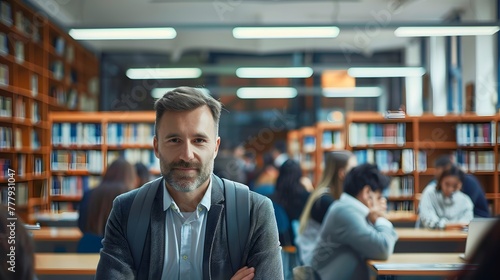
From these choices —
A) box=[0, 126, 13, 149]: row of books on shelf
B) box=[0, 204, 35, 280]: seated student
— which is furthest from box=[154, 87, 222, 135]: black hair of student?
box=[0, 126, 13, 149]: row of books on shelf

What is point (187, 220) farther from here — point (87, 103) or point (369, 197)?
point (87, 103)

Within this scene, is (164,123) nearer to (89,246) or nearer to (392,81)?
(89,246)

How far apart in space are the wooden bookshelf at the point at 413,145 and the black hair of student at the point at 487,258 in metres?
6.70

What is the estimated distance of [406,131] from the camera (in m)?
7.77

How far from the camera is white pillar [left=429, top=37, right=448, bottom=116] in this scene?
1029cm

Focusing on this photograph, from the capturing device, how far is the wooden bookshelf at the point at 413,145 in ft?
24.5

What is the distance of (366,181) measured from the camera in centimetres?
371

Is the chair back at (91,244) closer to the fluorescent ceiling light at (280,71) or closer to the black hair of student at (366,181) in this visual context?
the black hair of student at (366,181)

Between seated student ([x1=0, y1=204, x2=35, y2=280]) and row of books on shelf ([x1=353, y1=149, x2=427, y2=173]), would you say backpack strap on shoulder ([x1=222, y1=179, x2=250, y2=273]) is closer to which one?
seated student ([x1=0, y1=204, x2=35, y2=280])

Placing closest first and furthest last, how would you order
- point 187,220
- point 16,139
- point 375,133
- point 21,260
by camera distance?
point 21,260 → point 187,220 → point 16,139 → point 375,133

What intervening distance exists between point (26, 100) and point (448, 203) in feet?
16.3

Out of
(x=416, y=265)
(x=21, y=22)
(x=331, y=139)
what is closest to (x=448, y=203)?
(x=416, y=265)

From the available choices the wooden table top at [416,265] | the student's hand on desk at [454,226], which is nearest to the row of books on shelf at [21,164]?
the student's hand on desk at [454,226]

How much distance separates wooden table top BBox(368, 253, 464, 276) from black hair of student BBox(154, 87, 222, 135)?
1.63 meters
